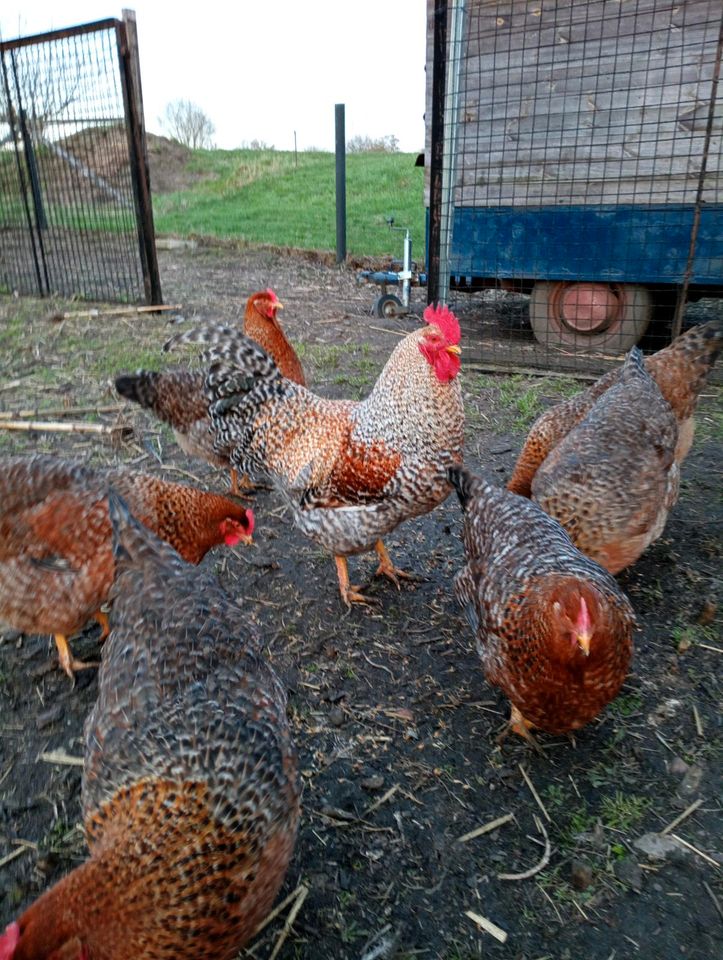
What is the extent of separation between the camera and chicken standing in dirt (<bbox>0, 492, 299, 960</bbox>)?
147 cm

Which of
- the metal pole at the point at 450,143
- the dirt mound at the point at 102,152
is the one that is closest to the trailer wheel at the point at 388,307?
the metal pole at the point at 450,143

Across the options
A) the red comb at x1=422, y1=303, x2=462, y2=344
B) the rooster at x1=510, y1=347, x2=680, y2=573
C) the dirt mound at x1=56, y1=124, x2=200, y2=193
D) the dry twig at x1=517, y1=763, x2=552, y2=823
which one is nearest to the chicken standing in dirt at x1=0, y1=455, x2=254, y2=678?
the red comb at x1=422, y1=303, x2=462, y2=344

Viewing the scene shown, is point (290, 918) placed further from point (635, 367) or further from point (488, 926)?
point (635, 367)

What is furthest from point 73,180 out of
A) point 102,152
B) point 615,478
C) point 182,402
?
point 615,478

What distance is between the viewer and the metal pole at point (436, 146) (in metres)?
6.09

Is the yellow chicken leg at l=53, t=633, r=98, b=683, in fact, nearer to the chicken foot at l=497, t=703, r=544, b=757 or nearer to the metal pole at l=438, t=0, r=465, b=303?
the chicken foot at l=497, t=703, r=544, b=757

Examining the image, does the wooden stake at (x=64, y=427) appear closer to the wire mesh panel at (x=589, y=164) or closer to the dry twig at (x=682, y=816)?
the wire mesh panel at (x=589, y=164)

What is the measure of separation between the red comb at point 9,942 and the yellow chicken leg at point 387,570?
252 centimetres

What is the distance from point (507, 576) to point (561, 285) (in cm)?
544

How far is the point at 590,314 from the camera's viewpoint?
7035 mm

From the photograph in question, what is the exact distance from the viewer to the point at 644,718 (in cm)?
272

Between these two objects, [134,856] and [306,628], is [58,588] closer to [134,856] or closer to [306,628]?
[306,628]

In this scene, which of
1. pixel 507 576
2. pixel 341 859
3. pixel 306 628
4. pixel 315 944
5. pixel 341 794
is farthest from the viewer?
pixel 306 628

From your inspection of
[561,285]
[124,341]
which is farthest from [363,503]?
[124,341]
